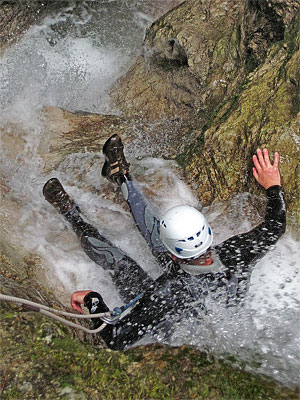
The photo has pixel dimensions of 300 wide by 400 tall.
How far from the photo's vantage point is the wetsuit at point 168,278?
12.0ft

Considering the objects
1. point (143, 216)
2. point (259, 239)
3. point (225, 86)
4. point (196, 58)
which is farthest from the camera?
point (196, 58)

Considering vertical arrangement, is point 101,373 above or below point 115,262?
above

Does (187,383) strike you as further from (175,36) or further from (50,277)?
(175,36)

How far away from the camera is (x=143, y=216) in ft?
16.2

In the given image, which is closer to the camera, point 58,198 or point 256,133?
point 256,133

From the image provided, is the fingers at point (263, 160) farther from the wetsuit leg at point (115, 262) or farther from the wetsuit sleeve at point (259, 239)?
the wetsuit leg at point (115, 262)

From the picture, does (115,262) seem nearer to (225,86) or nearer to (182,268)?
(182,268)

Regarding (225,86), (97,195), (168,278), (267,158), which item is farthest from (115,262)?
(225,86)

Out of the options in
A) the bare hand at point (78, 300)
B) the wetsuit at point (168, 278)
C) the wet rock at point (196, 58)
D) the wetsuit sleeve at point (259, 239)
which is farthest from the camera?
the wet rock at point (196, 58)

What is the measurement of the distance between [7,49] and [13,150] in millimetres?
3011

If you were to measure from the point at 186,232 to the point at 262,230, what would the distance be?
3.42ft

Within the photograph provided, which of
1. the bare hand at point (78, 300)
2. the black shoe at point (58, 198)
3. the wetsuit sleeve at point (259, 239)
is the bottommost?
the wetsuit sleeve at point (259, 239)

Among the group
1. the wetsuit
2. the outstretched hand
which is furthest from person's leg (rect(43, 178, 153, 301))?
the outstretched hand

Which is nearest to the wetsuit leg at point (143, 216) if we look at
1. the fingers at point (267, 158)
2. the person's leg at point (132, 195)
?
the person's leg at point (132, 195)
